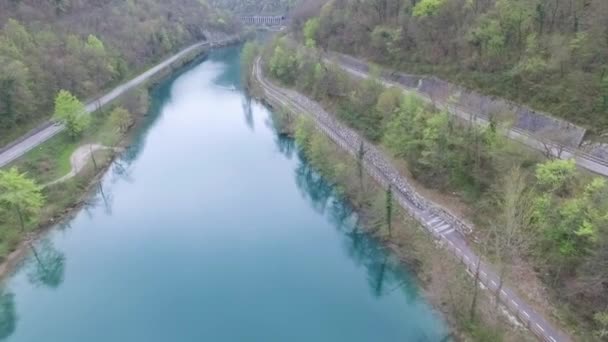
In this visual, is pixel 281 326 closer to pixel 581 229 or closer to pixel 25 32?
pixel 581 229

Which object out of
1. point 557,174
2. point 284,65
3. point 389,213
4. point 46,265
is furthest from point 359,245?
point 284,65

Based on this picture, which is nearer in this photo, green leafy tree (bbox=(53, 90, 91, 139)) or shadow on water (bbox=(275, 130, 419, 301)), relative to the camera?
shadow on water (bbox=(275, 130, 419, 301))

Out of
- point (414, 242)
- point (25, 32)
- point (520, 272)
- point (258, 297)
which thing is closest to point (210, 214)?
point (258, 297)

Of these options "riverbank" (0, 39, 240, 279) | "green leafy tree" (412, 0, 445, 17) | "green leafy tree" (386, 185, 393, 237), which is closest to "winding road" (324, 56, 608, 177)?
"green leafy tree" (386, 185, 393, 237)

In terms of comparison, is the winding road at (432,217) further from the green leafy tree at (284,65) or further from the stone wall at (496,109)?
the green leafy tree at (284,65)

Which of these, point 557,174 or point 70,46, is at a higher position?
point 70,46

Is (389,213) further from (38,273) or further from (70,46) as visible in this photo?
(70,46)

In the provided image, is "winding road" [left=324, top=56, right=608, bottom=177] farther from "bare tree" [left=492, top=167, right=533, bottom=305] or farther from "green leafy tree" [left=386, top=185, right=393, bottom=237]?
"green leafy tree" [left=386, top=185, right=393, bottom=237]
